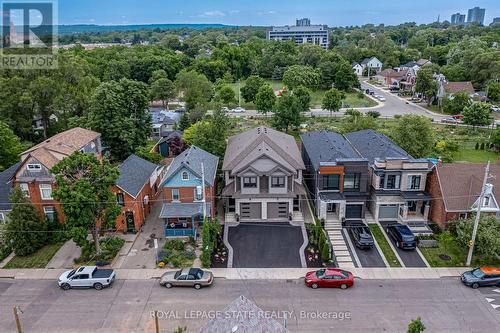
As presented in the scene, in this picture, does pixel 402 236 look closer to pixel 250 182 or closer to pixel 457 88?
pixel 250 182

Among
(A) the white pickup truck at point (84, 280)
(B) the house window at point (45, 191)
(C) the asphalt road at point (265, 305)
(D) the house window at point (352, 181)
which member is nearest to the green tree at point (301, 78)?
(D) the house window at point (352, 181)

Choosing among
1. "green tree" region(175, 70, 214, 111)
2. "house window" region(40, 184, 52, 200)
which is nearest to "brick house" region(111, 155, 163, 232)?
"house window" region(40, 184, 52, 200)

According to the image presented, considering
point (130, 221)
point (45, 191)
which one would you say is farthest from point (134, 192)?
point (45, 191)

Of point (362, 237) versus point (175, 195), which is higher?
point (175, 195)

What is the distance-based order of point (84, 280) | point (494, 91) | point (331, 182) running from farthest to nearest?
point (494, 91) < point (331, 182) < point (84, 280)

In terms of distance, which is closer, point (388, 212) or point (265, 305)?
point (265, 305)

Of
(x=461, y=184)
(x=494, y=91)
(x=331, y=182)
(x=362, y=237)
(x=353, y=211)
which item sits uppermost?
(x=494, y=91)

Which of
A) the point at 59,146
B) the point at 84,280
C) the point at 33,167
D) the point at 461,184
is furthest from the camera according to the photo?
the point at 59,146

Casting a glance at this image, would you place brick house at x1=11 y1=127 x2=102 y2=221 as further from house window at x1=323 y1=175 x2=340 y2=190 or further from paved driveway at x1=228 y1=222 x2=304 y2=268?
house window at x1=323 y1=175 x2=340 y2=190
